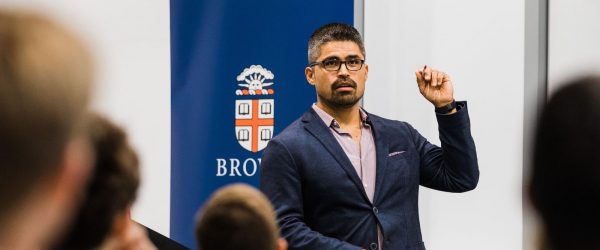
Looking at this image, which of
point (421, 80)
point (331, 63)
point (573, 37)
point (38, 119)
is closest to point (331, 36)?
point (331, 63)

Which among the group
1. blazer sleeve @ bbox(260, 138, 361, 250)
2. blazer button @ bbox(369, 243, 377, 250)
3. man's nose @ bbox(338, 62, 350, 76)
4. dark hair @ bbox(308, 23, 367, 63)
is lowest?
blazer button @ bbox(369, 243, 377, 250)

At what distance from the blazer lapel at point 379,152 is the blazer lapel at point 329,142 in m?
0.07

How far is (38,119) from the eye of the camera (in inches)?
29.8

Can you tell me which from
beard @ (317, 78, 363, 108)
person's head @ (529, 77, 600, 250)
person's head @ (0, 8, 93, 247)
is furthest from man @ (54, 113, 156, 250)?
beard @ (317, 78, 363, 108)

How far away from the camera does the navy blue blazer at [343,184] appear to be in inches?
138

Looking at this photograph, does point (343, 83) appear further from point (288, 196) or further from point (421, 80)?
point (288, 196)

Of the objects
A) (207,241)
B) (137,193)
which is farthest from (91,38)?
(207,241)

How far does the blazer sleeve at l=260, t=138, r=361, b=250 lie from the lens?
11.1 feet

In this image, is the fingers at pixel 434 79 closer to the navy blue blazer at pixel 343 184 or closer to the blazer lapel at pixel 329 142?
the navy blue blazer at pixel 343 184

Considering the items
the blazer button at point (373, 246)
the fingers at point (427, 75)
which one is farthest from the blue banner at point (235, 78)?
the blazer button at point (373, 246)

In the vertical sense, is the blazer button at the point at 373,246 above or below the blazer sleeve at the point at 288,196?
below

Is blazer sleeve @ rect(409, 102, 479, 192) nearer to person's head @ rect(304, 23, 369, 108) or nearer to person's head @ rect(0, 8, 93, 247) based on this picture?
person's head @ rect(304, 23, 369, 108)

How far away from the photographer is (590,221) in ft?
3.07

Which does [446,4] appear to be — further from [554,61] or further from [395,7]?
[554,61]
